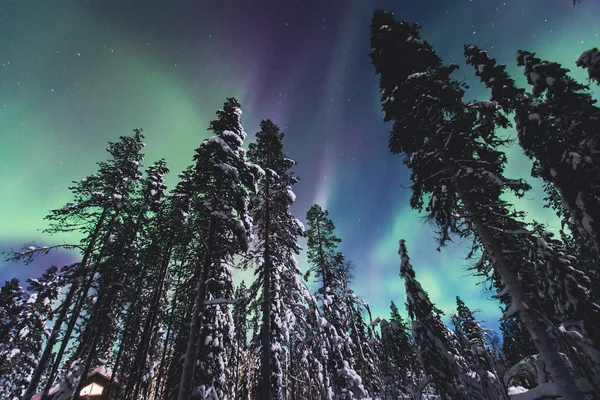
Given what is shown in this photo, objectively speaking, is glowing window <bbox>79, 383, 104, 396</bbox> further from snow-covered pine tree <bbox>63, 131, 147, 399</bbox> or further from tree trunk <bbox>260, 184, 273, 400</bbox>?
tree trunk <bbox>260, 184, 273, 400</bbox>

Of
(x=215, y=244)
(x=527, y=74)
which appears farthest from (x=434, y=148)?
(x=215, y=244)

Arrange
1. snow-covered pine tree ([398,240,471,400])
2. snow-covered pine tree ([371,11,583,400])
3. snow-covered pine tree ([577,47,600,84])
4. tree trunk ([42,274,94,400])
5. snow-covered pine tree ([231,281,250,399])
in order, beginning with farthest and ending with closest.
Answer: snow-covered pine tree ([231,281,250,399]), tree trunk ([42,274,94,400]), snow-covered pine tree ([398,240,471,400]), snow-covered pine tree ([577,47,600,84]), snow-covered pine tree ([371,11,583,400])

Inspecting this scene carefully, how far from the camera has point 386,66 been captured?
1107cm

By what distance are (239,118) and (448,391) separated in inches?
618

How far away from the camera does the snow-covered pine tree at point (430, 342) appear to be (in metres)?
9.10

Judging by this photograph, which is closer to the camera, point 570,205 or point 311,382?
point 570,205

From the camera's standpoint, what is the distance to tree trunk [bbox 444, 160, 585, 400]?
5358 mm

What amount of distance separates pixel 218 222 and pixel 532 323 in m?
10.7

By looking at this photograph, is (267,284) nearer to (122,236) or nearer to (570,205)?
(122,236)

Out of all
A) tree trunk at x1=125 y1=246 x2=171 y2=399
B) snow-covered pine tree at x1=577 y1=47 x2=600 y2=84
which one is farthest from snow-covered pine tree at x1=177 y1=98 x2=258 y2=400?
snow-covered pine tree at x1=577 y1=47 x2=600 y2=84

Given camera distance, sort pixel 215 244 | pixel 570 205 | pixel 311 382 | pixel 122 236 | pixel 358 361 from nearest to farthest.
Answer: pixel 570 205
pixel 215 244
pixel 122 236
pixel 311 382
pixel 358 361

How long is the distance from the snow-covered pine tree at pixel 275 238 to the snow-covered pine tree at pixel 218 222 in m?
1.30

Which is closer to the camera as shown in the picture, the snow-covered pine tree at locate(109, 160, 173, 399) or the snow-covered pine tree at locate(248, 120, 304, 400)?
the snow-covered pine tree at locate(248, 120, 304, 400)

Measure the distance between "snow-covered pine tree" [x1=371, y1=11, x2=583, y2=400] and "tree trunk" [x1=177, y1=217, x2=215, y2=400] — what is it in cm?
878
